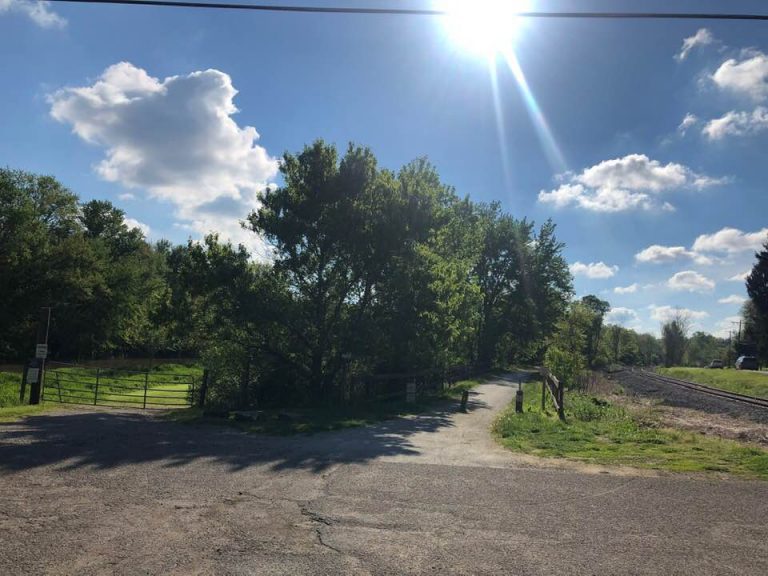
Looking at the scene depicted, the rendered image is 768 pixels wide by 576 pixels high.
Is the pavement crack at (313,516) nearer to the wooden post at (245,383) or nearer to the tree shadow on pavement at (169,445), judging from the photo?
the tree shadow on pavement at (169,445)

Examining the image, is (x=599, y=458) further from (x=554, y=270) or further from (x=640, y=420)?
(x=554, y=270)

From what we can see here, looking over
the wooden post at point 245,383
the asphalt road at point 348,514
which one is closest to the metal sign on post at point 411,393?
the wooden post at point 245,383

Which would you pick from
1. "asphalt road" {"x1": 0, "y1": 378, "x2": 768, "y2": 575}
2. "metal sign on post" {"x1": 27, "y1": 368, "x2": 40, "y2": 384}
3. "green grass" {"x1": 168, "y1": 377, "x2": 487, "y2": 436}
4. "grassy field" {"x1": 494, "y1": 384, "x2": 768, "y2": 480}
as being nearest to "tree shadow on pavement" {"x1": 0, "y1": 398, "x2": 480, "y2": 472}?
"asphalt road" {"x1": 0, "y1": 378, "x2": 768, "y2": 575}

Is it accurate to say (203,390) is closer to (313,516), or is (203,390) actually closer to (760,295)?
(313,516)

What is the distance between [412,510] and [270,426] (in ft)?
26.6

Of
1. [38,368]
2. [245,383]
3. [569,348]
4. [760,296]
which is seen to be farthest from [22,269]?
[760,296]

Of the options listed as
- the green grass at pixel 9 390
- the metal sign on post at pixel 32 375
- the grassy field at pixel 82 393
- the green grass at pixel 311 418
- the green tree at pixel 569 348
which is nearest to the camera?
the green grass at pixel 311 418

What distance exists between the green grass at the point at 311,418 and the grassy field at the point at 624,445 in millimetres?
3872

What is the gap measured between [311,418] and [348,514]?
9443 millimetres

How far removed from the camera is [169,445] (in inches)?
412

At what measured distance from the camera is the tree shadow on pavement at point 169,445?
8.87 meters

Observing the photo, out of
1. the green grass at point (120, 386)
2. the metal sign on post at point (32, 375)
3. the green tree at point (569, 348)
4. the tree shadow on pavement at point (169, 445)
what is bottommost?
the green grass at point (120, 386)

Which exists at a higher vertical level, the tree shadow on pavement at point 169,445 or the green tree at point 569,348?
the green tree at point 569,348

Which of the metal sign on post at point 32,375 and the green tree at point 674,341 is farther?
the green tree at point 674,341
